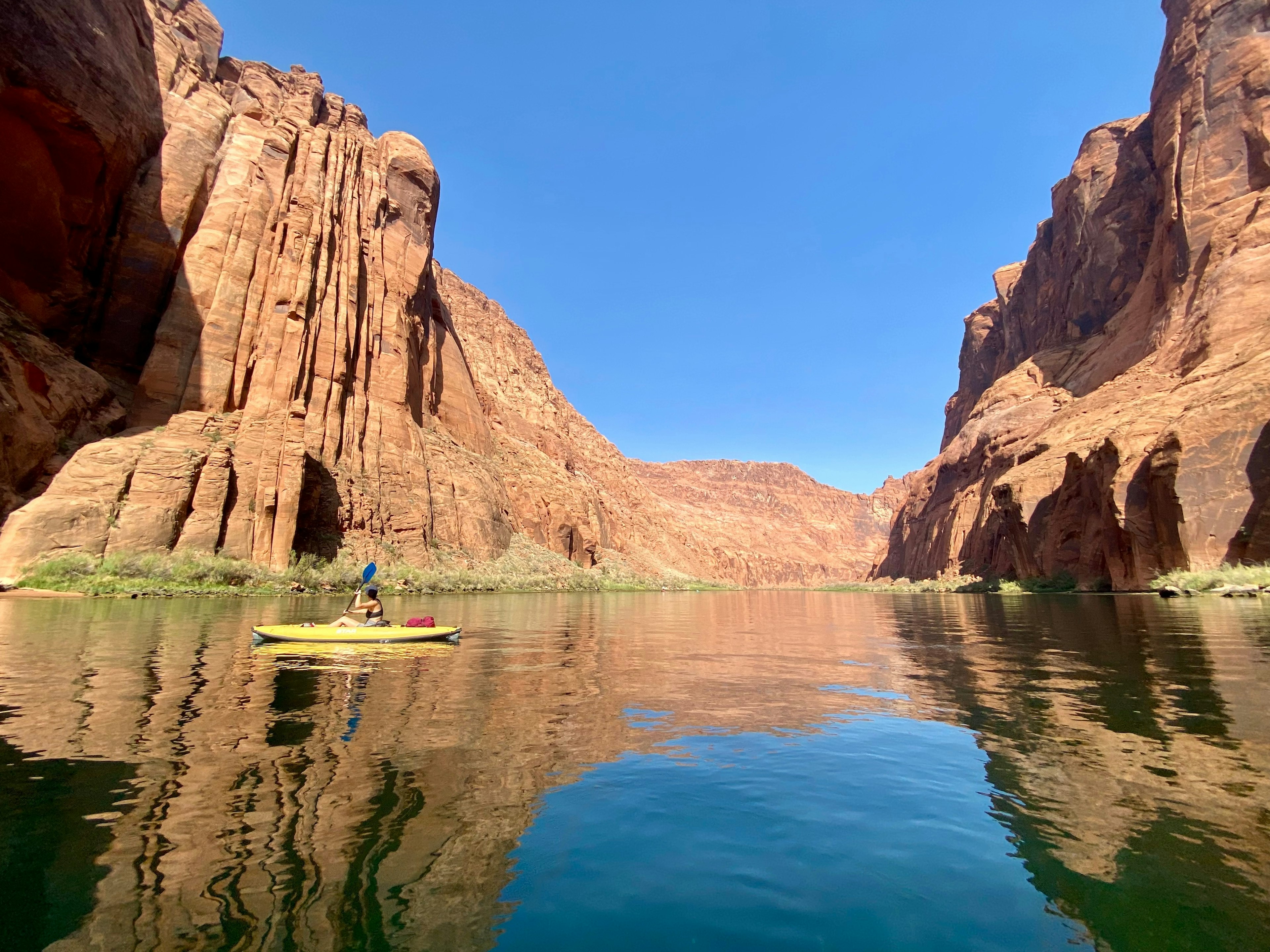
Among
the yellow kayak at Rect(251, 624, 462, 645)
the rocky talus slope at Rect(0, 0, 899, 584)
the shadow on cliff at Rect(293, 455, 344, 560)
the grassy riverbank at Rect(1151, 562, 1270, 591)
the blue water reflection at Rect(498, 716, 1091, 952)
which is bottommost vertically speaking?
the blue water reflection at Rect(498, 716, 1091, 952)

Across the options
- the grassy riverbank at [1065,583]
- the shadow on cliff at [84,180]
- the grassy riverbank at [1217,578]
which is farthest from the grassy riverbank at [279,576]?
the grassy riverbank at [1217,578]

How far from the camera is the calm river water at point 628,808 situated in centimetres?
358

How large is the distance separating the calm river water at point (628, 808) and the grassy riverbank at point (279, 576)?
21264 mm

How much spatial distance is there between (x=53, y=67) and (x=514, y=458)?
49534 mm

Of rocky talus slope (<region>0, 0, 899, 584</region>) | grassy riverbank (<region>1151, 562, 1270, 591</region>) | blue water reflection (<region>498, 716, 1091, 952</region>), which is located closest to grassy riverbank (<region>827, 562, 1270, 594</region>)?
grassy riverbank (<region>1151, 562, 1270, 591</region>)

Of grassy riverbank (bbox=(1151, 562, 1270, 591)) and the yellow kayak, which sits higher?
grassy riverbank (bbox=(1151, 562, 1270, 591))

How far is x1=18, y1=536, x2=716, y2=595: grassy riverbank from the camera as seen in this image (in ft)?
96.6

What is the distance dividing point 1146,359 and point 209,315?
6531 centimetres

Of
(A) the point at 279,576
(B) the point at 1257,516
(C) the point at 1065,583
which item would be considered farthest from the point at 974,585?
(A) the point at 279,576

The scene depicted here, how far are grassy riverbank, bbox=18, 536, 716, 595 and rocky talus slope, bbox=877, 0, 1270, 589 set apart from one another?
40.4 metres

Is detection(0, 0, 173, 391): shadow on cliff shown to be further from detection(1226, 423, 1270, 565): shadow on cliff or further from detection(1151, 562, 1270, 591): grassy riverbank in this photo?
detection(1226, 423, 1270, 565): shadow on cliff

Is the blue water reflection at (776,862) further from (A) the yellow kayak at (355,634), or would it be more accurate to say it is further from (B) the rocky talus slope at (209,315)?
(B) the rocky talus slope at (209,315)

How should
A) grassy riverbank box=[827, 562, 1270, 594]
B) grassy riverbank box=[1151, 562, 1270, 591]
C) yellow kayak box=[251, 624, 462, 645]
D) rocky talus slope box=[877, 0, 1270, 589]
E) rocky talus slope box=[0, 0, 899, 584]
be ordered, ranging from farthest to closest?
rocky talus slope box=[877, 0, 1270, 589]
rocky talus slope box=[0, 0, 899, 584]
grassy riverbank box=[827, 562, 1270, 594]
grassy riverbank box=[1151, 562, 1270, 591]
yellow kayak box=[251, 624, 462, 645]

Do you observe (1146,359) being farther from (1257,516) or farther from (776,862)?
(776,862)
